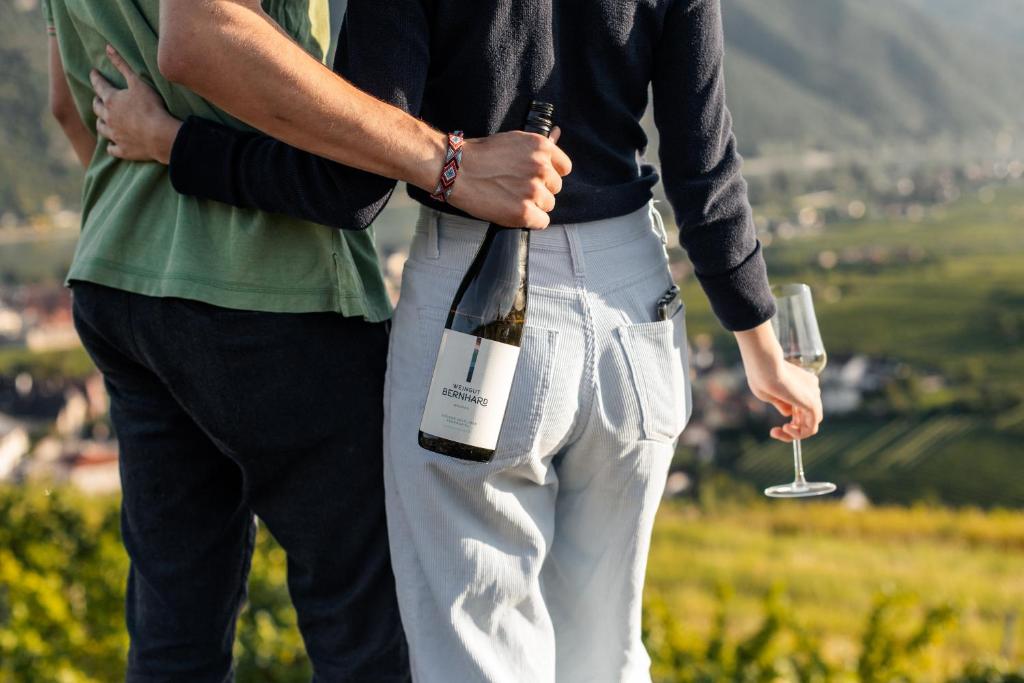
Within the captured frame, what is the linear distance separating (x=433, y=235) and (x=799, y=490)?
0.65 m

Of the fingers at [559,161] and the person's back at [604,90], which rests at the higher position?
the person's back at [604,90]

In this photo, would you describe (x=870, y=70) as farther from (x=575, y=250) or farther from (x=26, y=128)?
(x=575, y=250)

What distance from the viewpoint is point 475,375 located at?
2.90 feet

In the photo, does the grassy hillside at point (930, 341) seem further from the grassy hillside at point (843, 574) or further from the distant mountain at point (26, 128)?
the distant mountain at point (26, 128)

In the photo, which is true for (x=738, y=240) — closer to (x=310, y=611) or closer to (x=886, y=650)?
(x=310, y=611)

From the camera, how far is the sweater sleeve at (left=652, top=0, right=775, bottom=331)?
0.98 metres

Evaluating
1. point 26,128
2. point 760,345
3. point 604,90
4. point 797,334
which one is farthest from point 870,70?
point 604,90

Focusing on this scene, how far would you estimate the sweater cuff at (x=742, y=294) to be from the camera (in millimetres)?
1062

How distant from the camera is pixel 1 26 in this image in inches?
596

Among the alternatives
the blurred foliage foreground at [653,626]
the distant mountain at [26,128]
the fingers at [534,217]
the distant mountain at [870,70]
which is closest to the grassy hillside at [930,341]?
the distant mountain at [870,70]

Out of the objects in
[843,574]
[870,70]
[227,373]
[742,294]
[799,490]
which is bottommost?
[843,574]

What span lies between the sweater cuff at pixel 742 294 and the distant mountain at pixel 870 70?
32.9m

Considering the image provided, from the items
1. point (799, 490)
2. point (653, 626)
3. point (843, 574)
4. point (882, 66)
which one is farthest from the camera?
point (882, 66)

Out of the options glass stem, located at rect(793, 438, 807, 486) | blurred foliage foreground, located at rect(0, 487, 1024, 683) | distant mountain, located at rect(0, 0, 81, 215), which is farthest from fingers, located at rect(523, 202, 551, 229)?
distant mountain, located at rect(0, 0, 81, 215)
